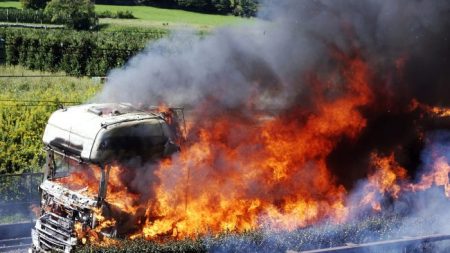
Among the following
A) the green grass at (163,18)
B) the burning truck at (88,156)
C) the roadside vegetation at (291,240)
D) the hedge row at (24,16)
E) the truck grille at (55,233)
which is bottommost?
the roadside vegetation at (291,240)

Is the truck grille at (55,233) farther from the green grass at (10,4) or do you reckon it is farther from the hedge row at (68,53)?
the green grass at (10,4)

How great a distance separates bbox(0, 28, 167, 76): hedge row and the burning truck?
2493 cm

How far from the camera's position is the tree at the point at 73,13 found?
49438 millimetres

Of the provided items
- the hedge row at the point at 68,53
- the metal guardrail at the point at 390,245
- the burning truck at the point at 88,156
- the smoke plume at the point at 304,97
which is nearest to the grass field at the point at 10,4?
the hedge row at the point at 68,53

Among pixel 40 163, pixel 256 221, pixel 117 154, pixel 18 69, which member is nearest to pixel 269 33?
pixel 256 221

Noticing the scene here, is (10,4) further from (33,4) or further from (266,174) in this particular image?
(266,174)

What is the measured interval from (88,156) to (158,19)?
42347mm

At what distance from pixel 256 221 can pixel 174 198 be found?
111 inches

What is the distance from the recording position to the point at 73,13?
161 feet

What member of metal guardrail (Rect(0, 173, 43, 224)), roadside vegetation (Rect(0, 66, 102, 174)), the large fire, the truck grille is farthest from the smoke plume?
roadside vegetation (Rect(0, 66, 102, 174))

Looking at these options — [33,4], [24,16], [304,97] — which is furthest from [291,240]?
[33,4]

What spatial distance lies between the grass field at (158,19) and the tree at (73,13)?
4.85 feet

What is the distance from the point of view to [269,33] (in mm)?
18453

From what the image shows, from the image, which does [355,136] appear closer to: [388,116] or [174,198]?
[388,116]
